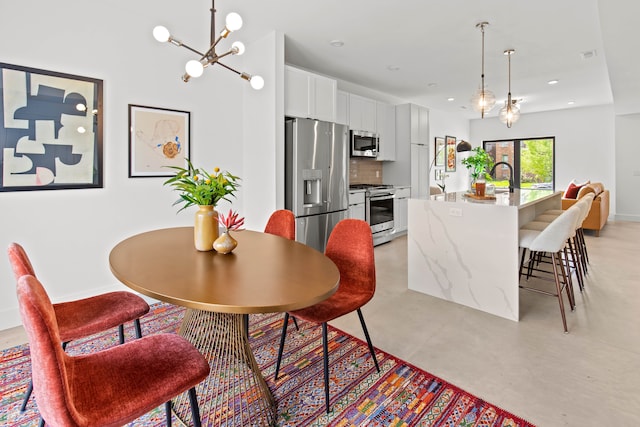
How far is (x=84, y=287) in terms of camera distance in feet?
10.0

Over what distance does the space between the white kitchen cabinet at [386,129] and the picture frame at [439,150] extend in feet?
7.11

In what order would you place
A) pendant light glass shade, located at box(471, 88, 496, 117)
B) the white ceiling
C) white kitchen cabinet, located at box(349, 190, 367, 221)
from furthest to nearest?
white kitchen cabinet, located at box(349, 190, 367, 221)
pendant light glass shade, located at box(471, 88, 496, 117)
the white ceiling

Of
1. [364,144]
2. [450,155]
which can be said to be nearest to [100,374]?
[364,144]

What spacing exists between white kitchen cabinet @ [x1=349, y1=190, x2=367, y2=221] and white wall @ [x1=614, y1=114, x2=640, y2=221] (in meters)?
6.53

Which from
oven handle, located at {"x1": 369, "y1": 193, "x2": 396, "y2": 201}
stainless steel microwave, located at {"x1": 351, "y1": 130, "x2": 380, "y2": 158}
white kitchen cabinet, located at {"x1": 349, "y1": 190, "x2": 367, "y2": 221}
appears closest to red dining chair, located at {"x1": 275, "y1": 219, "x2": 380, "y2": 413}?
white kitchen cabinet, located at {"x1": 349, "y1": 190, "x2": 367, "y2": 221}

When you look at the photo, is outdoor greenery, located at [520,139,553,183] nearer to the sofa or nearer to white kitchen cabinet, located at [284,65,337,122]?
the sofa

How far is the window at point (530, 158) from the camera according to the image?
861cm

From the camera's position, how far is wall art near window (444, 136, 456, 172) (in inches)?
336

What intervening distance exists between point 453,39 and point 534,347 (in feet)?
10.6

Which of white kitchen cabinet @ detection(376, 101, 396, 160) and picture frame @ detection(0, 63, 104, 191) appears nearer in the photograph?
picture frame @ detection(0, 63, 104, 191)

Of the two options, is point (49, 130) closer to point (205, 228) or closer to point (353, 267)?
point (205, 228)

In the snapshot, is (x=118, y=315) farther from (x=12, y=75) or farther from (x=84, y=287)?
(x=12, y=75)

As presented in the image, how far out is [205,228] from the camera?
1857 millimetres

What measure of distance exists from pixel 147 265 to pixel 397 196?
5.02 meters
